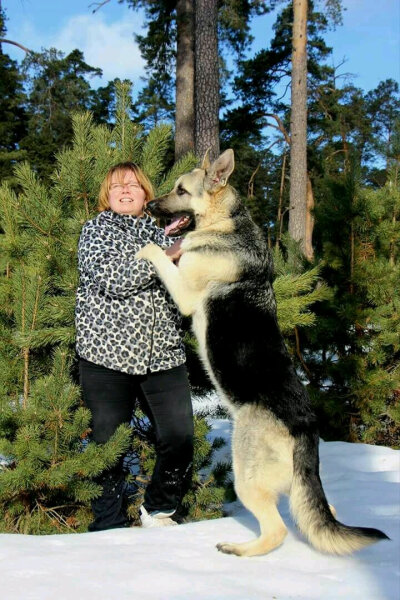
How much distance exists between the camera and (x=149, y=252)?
3777 mm

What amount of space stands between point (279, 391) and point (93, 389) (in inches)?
52.4

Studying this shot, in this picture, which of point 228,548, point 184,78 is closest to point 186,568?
point 228,548

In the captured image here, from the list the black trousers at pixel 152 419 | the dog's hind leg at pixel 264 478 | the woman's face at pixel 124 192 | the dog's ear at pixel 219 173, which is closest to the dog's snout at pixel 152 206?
the woman's face at pixel 124 192

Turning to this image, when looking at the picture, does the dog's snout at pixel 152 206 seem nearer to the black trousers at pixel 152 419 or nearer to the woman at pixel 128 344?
the woman at pixel 128 344

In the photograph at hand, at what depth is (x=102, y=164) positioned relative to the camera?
445cm

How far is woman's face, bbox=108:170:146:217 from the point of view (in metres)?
4.04

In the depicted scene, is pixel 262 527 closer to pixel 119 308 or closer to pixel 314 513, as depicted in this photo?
pixel 314 513

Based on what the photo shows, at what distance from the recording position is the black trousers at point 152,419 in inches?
152

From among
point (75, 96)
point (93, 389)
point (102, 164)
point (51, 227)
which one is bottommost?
point (93, 389)

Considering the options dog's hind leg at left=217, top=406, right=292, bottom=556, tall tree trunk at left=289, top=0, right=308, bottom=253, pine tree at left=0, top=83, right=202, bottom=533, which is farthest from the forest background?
tall tree trunk at left=289, top=0, right=308, bottom=253

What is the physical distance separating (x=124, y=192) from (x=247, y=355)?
1545 millimetres

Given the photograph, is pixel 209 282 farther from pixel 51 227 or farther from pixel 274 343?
pixel 51 227

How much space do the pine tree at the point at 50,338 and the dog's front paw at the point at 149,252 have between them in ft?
2.37

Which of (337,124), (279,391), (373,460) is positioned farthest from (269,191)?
(279,391)
